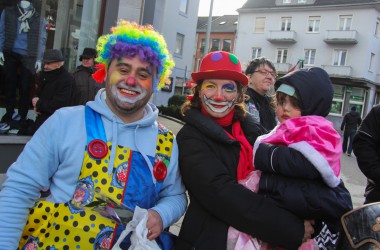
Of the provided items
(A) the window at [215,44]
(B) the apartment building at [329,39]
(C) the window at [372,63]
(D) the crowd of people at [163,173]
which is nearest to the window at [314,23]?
(B) the apartment building at [329,39]

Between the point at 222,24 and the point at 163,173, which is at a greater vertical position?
the point at 222,24

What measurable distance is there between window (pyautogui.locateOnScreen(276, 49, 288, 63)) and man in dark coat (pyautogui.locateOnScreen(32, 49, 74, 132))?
32.1 metres

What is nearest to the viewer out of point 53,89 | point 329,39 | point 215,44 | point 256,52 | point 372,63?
point 53,89

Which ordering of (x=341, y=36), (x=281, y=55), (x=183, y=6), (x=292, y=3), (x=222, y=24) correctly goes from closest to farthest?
(x=183, y=6), (x=341, y=36), (x=292, y=3), (x=281, y=55), (x=222, y=24)

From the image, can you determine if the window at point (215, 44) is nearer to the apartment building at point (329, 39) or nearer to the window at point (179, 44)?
the apartment building at point (329, 39)

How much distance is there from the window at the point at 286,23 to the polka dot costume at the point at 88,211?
1397 inches

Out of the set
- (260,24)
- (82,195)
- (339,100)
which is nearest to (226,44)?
(260,24)

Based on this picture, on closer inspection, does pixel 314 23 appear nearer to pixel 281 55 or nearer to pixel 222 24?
pixel 281 55

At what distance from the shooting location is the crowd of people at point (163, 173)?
1641 millimetres

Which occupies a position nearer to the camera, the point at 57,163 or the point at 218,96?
the point at 57,163

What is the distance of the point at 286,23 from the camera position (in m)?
34.7

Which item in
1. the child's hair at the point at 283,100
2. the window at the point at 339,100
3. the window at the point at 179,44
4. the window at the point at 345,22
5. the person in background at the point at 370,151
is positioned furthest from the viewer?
the window at the point at 345,22

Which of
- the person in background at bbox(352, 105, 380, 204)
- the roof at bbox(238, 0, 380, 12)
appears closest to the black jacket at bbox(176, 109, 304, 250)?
the person in background at bbox(352, 105, 380, 204)

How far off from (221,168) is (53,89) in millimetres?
3646
